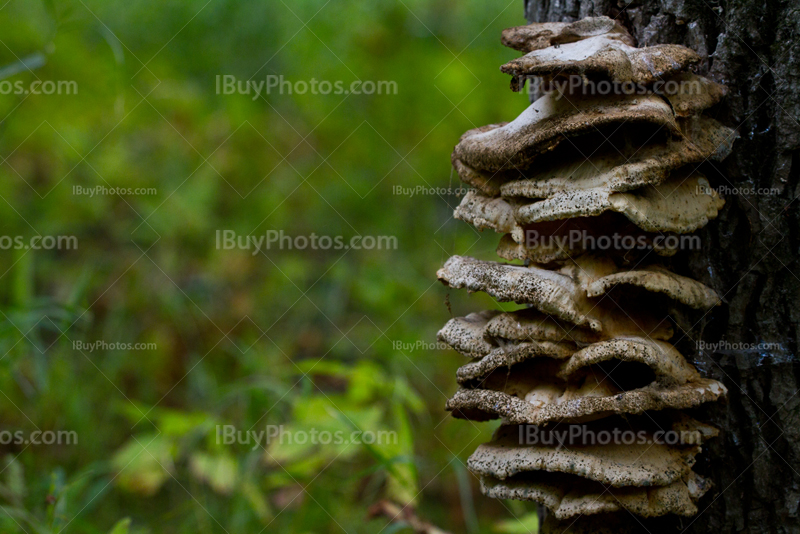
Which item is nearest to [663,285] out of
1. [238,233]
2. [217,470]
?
[217,470]

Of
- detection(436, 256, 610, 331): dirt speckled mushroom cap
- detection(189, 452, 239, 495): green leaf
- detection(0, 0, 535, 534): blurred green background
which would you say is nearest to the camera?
detection(436, 256, 610, 331): dirt speckled mushroom cap

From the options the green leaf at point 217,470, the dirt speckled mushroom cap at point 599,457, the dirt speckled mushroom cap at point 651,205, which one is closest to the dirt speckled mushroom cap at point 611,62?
the dirt speckled mushroom cap at point 651,205

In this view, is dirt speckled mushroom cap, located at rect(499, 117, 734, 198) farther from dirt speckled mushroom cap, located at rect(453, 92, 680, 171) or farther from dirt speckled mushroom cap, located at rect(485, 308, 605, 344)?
dirt speckled mushroom cap, located at rect(485, 308, 605, 344)

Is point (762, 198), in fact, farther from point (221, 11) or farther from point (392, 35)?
point (221, 11)

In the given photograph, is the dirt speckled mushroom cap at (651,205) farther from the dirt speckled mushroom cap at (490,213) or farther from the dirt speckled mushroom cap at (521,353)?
the dirt speckled mushroom cap at (521,353)

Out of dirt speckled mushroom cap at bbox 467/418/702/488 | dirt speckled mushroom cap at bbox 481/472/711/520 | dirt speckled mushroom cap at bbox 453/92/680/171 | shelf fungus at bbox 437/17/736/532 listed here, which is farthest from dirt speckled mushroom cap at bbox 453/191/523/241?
dirt speckled mushroom cap at bbox 481/472/711/520

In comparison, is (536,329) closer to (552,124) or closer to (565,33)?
(552,124)

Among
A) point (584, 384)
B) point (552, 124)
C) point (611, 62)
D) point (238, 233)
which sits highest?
point (611, 62)
